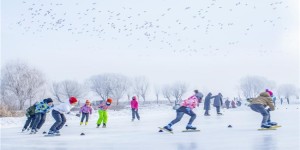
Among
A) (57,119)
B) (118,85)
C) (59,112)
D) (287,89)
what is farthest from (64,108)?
(287,89)

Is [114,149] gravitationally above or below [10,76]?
below

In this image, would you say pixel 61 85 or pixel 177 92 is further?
pixel 177 92

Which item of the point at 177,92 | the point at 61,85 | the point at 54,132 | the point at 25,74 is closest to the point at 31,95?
the point at 25,74

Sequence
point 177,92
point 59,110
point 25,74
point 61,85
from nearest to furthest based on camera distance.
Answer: point 59,110, point 25,74, point 61,85, point 177,92

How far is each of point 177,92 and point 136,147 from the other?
121 m

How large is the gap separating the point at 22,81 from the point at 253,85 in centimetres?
8114

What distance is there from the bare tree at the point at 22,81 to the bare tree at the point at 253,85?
7751 centimetres

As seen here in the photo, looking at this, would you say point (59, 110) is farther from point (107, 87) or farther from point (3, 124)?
point (107, 87)

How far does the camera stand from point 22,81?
62.1 m

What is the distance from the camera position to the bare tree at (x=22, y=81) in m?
62.0

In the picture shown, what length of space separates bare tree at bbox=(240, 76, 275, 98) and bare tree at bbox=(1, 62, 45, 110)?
254ft

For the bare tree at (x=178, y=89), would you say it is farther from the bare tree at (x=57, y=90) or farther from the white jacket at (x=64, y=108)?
the white jacket at (x=64, y=108)

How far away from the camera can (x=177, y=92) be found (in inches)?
5059

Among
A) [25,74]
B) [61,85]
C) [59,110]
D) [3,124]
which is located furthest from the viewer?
[61,85]
